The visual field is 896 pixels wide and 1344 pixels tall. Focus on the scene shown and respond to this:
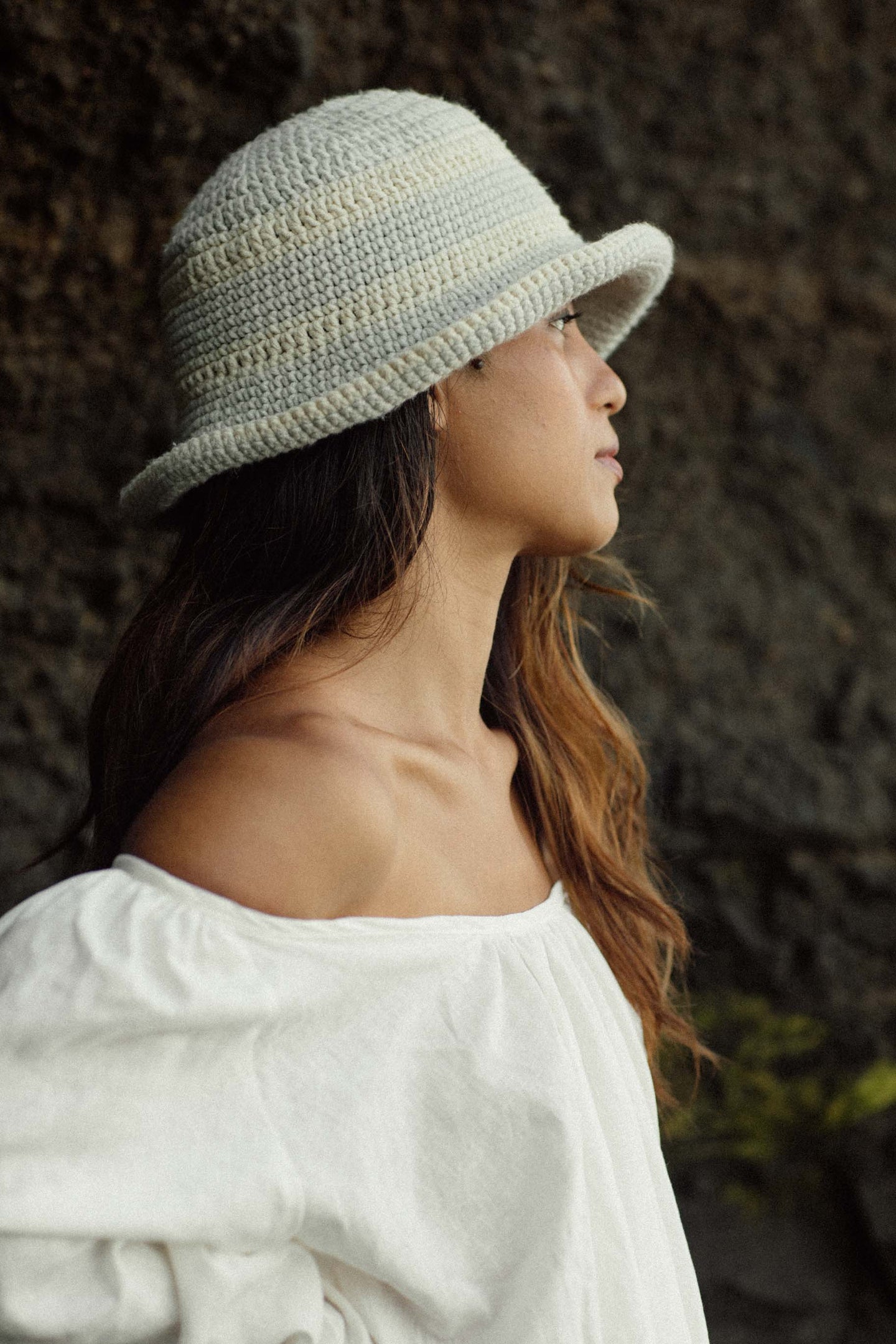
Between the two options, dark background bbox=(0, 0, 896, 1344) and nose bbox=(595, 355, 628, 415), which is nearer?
→ nose bbox=(595, 355, 628, 415)

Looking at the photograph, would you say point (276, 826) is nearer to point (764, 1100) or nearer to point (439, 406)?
point (439, 406)

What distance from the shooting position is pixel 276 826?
1.28m

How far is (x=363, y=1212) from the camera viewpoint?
125 centimetres

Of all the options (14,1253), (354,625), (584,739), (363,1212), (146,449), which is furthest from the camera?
(146,449)

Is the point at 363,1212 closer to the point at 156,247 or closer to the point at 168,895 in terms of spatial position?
the point at 168,895

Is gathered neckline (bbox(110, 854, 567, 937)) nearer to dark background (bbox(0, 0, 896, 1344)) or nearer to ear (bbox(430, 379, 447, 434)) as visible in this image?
ear (bbox(430, 379, 447, 434))

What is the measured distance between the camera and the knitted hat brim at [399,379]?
1481 millimetres

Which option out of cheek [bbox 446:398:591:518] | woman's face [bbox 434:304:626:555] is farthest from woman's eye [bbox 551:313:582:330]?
cheek [bbox 446:398:591:518]

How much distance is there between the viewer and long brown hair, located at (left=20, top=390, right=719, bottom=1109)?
5.15ft

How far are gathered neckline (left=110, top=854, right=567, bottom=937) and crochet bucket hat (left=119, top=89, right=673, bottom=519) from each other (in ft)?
1.71

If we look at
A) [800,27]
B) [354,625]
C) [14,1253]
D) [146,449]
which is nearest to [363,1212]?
[14,1253]

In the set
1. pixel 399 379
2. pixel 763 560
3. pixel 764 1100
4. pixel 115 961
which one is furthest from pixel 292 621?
pixel 764 1100

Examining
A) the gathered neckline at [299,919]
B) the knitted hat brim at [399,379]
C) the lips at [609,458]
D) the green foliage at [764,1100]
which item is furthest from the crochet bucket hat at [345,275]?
the green foliage at [764,1100]

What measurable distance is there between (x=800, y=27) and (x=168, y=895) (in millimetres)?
2494
